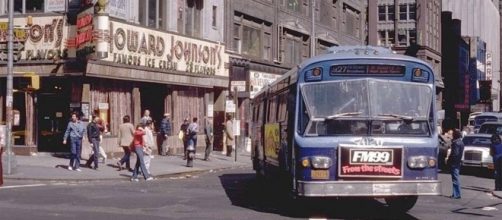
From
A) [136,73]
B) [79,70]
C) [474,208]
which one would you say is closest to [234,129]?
[136,73]

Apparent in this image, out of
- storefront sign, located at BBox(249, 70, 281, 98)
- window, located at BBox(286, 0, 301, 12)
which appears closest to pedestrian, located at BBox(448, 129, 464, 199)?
storefront sign, located at BBox(249, 70, 281, 98)

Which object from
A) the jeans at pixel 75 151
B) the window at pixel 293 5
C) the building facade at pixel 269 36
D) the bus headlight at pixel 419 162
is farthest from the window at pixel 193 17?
the bus headlight at pixel 419 162

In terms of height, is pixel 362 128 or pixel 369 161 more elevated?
pixel 362 128

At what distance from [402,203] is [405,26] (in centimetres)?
7678

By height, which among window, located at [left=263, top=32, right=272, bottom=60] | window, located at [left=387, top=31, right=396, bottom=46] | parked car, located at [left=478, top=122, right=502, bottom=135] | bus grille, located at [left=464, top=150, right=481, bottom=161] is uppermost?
window, located at [left=387, top=31, right=396, bottom=46]

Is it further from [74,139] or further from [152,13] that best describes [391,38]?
[74,139]

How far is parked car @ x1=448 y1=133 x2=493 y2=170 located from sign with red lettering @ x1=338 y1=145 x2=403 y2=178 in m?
14.9

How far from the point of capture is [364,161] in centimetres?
1380

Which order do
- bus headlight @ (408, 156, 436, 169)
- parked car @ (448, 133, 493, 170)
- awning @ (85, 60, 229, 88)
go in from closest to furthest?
bus headlight @ (408, 156, 436, 169) < parked car @ (448, 133, 493, 170) < awning @ (85, 60, 229, 88)

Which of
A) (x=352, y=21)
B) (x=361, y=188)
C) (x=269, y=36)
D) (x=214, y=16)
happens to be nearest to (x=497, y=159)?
(x=361, y=188)

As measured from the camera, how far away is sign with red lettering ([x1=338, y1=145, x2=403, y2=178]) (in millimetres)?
13773

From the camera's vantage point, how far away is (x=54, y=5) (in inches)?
1149

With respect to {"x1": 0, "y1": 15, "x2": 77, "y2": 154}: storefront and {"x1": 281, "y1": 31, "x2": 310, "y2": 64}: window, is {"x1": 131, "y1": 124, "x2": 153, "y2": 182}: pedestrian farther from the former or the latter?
{"x1": 281, "y1": 31, "x2": 310, "y2": 64}: window

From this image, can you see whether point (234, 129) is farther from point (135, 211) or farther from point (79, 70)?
point (135, 211)
